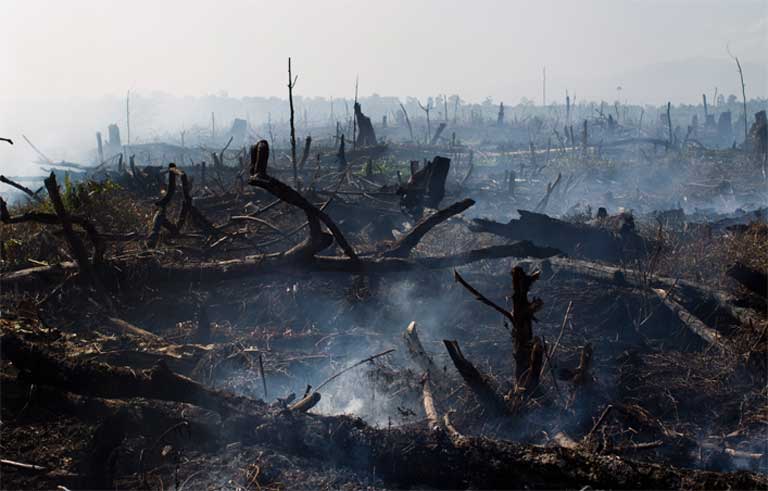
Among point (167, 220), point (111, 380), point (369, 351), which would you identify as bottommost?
point (369, 351)

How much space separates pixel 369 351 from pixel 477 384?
171cm

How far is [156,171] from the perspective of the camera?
13.1 meters

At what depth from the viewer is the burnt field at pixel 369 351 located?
3.74m

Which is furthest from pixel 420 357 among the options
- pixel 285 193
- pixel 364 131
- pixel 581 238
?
pixel 364 131

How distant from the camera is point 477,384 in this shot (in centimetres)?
443

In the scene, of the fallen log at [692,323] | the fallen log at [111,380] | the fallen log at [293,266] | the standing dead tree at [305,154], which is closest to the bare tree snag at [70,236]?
the fallen log at [293,266]

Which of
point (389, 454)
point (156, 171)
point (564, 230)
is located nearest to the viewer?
point (389, 454)

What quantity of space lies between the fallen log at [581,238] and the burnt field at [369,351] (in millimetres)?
33

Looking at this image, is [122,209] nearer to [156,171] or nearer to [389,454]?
[156,171]

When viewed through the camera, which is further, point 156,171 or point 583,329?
Answer: point 156,171

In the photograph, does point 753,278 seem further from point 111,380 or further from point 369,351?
point 111,380

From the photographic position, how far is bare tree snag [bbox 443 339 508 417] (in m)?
4.37

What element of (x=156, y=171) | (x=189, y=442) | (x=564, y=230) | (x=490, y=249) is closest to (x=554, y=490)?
(x=189, y=442)

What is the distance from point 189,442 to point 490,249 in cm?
348
